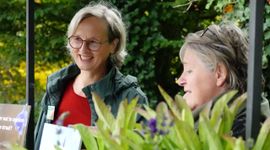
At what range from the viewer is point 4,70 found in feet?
18.3

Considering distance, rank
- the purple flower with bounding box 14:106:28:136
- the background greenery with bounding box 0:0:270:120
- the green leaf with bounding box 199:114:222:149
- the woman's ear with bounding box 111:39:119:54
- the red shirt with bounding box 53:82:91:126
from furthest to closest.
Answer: the background greenery with bounding box 0:0:270:120 < the woman's ear with bounding box 111:39:119:54 < the red shirt with bounding box 53:82:91:126 < the purple flower with bounding box 14:106:28:136 < the green leaf with bounding box 199:114:222:149

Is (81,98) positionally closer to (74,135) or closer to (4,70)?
(74,135)

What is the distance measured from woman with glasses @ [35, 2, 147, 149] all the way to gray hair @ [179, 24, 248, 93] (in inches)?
22.2

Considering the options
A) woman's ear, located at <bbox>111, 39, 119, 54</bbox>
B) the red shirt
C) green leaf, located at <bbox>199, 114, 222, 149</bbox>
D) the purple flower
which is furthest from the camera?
woman's ear, located at <bbox>111, 39, 119, 54</bbox>

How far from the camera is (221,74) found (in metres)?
1.80

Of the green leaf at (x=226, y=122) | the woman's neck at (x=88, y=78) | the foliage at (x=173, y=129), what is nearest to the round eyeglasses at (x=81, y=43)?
the woman's neck at (x=88, y=78)

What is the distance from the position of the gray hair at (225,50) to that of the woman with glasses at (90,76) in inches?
22.2

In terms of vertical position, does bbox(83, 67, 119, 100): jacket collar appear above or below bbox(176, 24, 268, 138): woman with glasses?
below

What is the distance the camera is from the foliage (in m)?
1.09

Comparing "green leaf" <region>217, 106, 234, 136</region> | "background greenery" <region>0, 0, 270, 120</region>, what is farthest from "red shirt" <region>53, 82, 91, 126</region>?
"background greenery" <region>0, 0, 270, 120</region>

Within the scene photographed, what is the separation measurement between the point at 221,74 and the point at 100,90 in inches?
26.4

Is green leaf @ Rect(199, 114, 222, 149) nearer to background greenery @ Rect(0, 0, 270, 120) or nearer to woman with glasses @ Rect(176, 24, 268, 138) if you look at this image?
woman with glasses @ Rect(176, 24, 268, 138)

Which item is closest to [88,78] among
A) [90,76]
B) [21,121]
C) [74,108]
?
[90,76]

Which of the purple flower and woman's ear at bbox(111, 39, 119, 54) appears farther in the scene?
woman's ear at bbox(111, 39, 119, 54)
